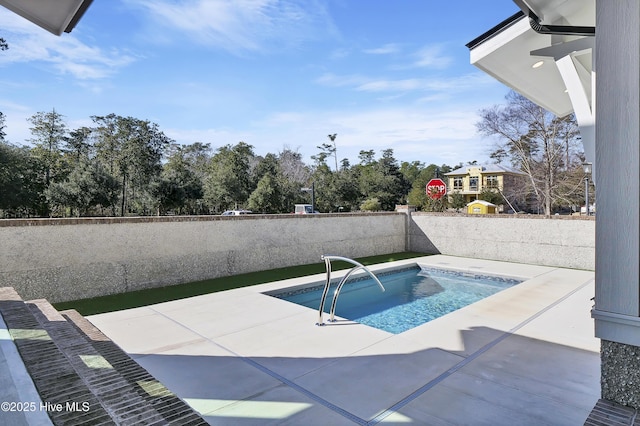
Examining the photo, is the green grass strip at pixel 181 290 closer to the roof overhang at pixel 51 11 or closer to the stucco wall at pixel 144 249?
the stucco wall at pixel 144 249

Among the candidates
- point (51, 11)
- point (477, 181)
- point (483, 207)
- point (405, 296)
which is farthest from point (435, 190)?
point (477, 181)

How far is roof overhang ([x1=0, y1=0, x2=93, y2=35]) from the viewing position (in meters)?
2.64

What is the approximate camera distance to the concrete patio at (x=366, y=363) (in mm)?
2969

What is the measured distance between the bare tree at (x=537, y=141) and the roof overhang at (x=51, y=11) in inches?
953

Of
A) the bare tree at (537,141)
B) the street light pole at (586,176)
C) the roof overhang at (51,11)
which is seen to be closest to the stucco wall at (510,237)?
the street light pole at (586,176)

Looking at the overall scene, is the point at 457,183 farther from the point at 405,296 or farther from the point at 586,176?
the point at 405,296

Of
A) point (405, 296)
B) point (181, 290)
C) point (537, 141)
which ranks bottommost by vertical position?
point (405, 296)

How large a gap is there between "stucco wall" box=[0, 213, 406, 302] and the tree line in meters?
10.8

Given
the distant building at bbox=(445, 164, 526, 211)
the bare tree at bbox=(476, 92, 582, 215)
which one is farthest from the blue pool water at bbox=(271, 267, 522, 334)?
the distant building at bbox=(445, 164, 526, 211)

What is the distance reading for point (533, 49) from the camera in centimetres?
422

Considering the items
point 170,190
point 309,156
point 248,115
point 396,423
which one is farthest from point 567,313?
point 309,156

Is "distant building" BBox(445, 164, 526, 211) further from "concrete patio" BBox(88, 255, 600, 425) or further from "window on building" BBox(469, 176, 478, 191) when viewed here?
"concrete patio" BBox(88, 255, 600, 425)

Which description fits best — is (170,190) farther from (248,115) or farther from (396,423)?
(396,423)

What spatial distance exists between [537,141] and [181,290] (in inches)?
938
